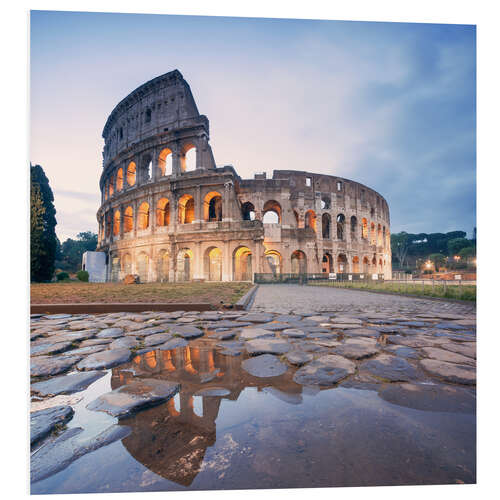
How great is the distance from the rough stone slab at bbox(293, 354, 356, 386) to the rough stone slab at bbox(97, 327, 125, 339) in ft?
6.27

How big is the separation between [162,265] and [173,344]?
18.0 m

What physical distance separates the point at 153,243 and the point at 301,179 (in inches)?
587

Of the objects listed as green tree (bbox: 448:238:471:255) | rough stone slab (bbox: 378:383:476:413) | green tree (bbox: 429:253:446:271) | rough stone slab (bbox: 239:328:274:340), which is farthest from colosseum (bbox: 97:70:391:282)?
green tree (bbox: 429:253:446:271)

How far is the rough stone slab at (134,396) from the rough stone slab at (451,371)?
1529mm

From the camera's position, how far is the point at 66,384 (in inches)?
55.7

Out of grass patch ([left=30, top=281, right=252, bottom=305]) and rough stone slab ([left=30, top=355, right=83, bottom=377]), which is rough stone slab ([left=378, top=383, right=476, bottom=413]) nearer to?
rough stone slab ([left=30, top=355, right=83, bottom=377])

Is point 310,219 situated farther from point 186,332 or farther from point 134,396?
point 134,396

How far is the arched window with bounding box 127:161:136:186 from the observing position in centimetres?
2169

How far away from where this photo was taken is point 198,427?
39.1 inches

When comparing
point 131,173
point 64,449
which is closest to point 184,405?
point 64,449

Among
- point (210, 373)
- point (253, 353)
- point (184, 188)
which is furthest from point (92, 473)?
point (184, 188)

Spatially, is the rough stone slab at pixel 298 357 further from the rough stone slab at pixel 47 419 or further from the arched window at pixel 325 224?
the arched window at pixel 325 224

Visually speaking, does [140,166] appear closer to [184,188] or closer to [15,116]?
[184,188]

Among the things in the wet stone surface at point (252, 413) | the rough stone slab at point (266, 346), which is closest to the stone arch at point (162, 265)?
the wet stone surface at point (252, 413)
